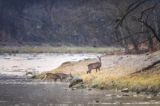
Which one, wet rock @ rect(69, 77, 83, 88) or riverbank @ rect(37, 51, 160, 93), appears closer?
riverbank @ rect(37, 51, 160, 93)

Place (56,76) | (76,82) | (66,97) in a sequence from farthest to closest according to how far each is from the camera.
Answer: (56,76)
(76,82)
(66,97)

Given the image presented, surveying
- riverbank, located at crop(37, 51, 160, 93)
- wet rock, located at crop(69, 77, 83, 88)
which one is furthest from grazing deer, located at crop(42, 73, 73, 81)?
wet rock, located at crop(69, 77, 83, 88)

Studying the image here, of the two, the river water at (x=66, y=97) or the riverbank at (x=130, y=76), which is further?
the riverbank at (x=130, y=76)

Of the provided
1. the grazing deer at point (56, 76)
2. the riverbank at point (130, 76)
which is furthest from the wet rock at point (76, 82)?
the grazing deer at point (56, 76)

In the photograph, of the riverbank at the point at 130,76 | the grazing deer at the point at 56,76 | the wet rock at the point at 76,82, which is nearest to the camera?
the riverbank at the point at 130,76

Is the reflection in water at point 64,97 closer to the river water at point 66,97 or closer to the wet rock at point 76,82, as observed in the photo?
the river water at point 66,97

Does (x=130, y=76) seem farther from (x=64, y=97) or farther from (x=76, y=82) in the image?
(x=64, y=97)

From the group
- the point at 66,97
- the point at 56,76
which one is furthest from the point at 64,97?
the point at 56,76

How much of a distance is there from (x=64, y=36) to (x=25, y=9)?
18.5 metres

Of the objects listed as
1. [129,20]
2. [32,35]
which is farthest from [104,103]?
[32,35]

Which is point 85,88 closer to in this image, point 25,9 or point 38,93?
point 38,93

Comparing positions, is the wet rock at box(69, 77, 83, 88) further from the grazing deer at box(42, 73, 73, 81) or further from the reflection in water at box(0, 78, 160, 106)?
the grazing deer at box(42, 73, 73, 81)

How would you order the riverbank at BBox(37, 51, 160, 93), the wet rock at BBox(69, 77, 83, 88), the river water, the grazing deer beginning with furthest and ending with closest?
the grazing deer < the wet rock at BBox(69, 77, 83, 88) < the riverbank at BBox(37, 51, 160, 93) < the river water

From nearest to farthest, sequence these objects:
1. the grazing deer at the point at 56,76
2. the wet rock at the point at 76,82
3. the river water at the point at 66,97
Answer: the river water at the point at 66,97 < the wet rock at the point at 76,82 < the grazing deer at the point at 56,76
